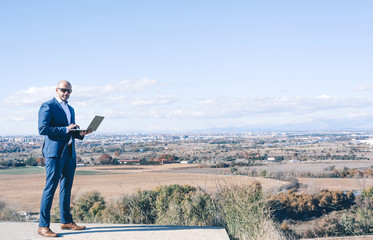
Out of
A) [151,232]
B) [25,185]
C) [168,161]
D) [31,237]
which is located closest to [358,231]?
[151,232]

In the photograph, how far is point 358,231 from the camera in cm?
1883

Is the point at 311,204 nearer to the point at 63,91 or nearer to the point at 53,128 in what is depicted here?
the point at 63,91

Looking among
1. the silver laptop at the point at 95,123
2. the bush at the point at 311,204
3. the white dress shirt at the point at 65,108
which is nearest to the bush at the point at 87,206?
the bush at the point at 311,204

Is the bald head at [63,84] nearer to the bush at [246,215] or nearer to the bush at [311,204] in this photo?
the bush at [246,215]

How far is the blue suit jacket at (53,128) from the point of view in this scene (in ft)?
15.9

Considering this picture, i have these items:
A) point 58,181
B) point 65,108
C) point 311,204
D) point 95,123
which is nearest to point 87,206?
point 311,204

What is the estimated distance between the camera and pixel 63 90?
5.06 meters

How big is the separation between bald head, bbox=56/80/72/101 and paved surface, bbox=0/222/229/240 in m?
1.72

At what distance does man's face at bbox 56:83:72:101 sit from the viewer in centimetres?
505

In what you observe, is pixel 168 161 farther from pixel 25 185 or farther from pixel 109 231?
pixel 109 231

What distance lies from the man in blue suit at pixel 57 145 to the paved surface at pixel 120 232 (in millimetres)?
264

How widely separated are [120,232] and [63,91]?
76.8 inches

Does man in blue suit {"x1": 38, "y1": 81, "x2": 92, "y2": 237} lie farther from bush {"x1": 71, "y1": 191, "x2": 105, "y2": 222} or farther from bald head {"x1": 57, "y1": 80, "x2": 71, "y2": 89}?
bush {"x1": 71, "y1": 191, "x2": 105, "y2": 222}

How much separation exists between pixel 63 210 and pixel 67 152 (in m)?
0.80
